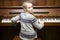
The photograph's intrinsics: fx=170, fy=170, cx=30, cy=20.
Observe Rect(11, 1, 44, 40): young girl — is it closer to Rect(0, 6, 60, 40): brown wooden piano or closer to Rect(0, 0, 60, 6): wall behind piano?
Rect(0, 6, 60, 40): brown wooden piano

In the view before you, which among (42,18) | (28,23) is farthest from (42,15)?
(28,23)

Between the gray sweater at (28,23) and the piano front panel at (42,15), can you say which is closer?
the gray sweater at (28,23)

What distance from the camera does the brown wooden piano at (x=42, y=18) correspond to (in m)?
2.48

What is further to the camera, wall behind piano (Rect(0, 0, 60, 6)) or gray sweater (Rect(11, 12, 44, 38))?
wall behind piano (Rect(0, 0, 60, 6))

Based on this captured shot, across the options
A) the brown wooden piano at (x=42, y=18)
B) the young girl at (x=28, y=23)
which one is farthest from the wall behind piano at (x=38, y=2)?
the young girl at (x=28, y=23)

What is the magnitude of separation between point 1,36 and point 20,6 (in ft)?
A: 2.18

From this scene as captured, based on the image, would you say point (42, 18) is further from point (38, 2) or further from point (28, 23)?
point (28, 23)

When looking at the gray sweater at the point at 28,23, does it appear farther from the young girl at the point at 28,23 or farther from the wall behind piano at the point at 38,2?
the wall behind piano at the point at 38,2

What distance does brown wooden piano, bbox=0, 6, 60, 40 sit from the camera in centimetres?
248

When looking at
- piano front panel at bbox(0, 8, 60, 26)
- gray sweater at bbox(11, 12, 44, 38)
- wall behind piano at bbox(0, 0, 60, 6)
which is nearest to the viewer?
gray sweater at bbox(11, 12, 44, 38)

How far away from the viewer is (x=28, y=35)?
227 centimetres

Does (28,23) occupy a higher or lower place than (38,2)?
lower

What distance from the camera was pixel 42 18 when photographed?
8.55ft

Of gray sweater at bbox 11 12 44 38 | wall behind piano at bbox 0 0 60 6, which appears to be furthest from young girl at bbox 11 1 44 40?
wall behind piano at bbox 0 0 60 6
